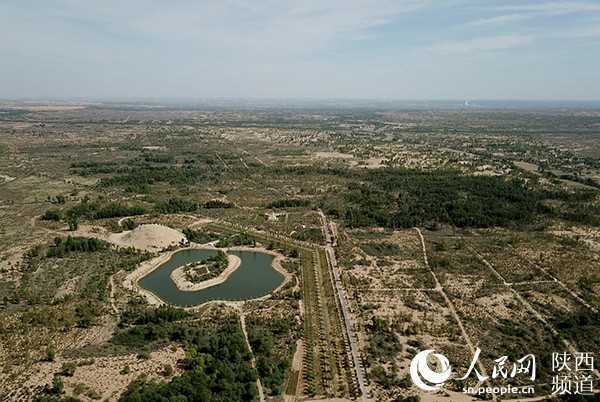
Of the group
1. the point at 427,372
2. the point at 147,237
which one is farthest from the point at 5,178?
the point at 427,372

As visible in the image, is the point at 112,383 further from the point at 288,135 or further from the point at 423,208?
the point at 288,135

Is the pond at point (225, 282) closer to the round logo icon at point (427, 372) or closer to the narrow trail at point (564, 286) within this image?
the round logo icon at point (427, 372)

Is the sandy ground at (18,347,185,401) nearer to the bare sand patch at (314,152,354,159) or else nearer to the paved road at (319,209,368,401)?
the paved road at (319,209,368,401)

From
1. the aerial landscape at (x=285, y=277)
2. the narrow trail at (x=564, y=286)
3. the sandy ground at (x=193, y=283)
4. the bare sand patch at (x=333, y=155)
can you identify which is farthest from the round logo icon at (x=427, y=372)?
the bare sand patch at (x=333, y=155)

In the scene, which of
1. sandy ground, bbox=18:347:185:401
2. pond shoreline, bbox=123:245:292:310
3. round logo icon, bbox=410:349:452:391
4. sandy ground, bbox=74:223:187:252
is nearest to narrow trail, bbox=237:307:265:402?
pond shoreline, bbox=123:245:292:310

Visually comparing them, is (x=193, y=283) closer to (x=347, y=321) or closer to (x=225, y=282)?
(x=225, y=282)

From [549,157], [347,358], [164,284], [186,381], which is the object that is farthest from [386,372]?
[549,157]
